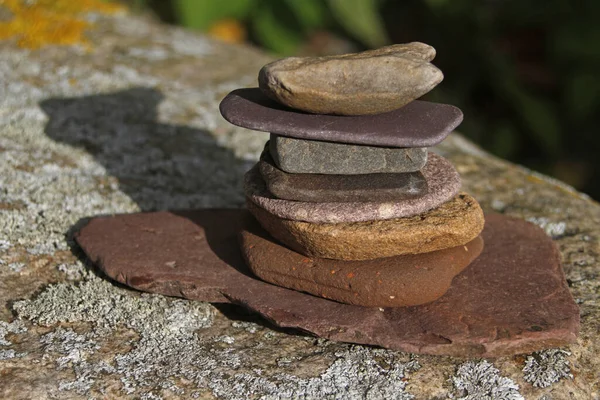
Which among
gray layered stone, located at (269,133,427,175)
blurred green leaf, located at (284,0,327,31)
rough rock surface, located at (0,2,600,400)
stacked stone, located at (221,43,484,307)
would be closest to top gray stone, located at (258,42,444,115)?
stacked stone, located at (221,43,484,307)

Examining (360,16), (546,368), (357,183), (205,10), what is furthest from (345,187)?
(205,10)

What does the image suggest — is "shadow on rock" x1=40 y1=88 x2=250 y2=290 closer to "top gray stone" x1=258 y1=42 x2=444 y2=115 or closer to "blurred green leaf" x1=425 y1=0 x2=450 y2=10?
"top gray stone" x1=258 y1=42 x2=444 y2=115

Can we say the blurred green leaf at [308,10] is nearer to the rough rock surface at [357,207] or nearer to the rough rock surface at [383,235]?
the rough rock surface at [357,207]

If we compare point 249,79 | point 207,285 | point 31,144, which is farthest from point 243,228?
point 249,79

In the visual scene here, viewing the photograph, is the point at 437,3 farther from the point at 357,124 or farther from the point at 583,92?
the point at 357,124

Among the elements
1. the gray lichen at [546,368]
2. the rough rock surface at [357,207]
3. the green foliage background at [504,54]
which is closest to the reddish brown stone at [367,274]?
the rough rock surface at [357,207]

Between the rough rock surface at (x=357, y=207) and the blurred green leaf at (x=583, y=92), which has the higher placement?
the rough rock surface at (x=357, y=207)
